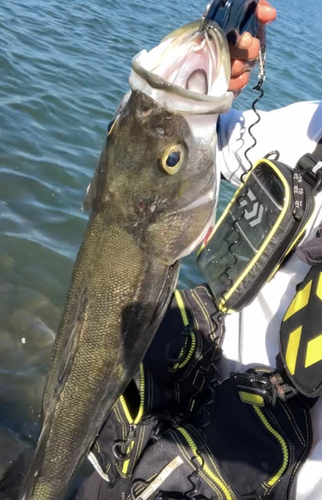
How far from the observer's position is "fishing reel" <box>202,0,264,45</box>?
2.43 meters

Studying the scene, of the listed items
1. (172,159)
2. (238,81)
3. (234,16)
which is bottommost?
(172,159)

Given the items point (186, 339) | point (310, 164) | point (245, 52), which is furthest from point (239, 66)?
point (186, 339)

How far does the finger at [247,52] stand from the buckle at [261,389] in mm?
1615

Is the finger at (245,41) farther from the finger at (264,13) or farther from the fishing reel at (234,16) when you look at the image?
the finger at (264,13)

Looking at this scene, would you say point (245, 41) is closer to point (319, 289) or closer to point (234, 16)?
point (234, 16)

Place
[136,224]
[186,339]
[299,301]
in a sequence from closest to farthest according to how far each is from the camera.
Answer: [136,224]
[299,301]
[186,339]

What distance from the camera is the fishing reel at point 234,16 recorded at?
243cm

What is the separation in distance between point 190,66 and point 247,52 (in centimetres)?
99

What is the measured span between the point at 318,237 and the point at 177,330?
0.95 metres

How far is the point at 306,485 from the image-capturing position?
2404 mm

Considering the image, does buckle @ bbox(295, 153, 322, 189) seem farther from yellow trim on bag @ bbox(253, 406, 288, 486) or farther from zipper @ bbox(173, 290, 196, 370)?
yellow trim on bag @ bbox(253, 406, 288, 486)

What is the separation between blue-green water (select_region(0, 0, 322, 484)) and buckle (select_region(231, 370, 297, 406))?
7.08ft

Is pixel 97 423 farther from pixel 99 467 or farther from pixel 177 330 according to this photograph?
pixel 177 330

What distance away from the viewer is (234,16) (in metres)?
2.62
